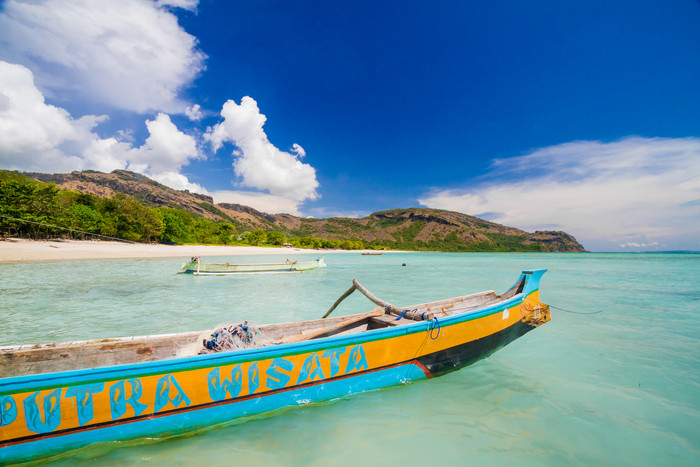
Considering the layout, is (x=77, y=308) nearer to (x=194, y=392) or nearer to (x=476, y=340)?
(x=194, y=392)

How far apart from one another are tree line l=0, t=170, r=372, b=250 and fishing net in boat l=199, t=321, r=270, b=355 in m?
25.5

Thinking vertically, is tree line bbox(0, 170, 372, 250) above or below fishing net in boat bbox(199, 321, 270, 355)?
above

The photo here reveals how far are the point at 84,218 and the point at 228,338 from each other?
6338cm

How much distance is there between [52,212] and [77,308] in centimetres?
4810

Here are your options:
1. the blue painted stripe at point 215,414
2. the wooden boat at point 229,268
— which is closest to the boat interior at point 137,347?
the blue painted stripe at point 215,414

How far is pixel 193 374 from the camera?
312 cm

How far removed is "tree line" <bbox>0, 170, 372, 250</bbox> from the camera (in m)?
38.2

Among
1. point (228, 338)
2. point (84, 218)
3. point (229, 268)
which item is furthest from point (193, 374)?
point (84, 218)

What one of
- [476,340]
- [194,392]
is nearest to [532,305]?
[476,340]

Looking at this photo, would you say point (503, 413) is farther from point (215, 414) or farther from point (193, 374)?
point (193, 374)

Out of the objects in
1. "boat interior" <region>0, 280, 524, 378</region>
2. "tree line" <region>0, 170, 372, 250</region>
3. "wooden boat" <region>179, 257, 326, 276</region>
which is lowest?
"wooden boat" <region>179, 257, 326, 276</region>

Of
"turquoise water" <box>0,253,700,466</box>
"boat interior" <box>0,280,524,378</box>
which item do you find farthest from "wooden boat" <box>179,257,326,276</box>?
"boat interior" <box>0,280,524,378</box>

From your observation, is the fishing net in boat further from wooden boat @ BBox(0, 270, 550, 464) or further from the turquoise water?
the turquoise water

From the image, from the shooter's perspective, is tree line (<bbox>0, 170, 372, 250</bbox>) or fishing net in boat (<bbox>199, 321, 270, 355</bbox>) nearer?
fishing net in boat (<bbox>199, 321, 270, 355</bbox>)
